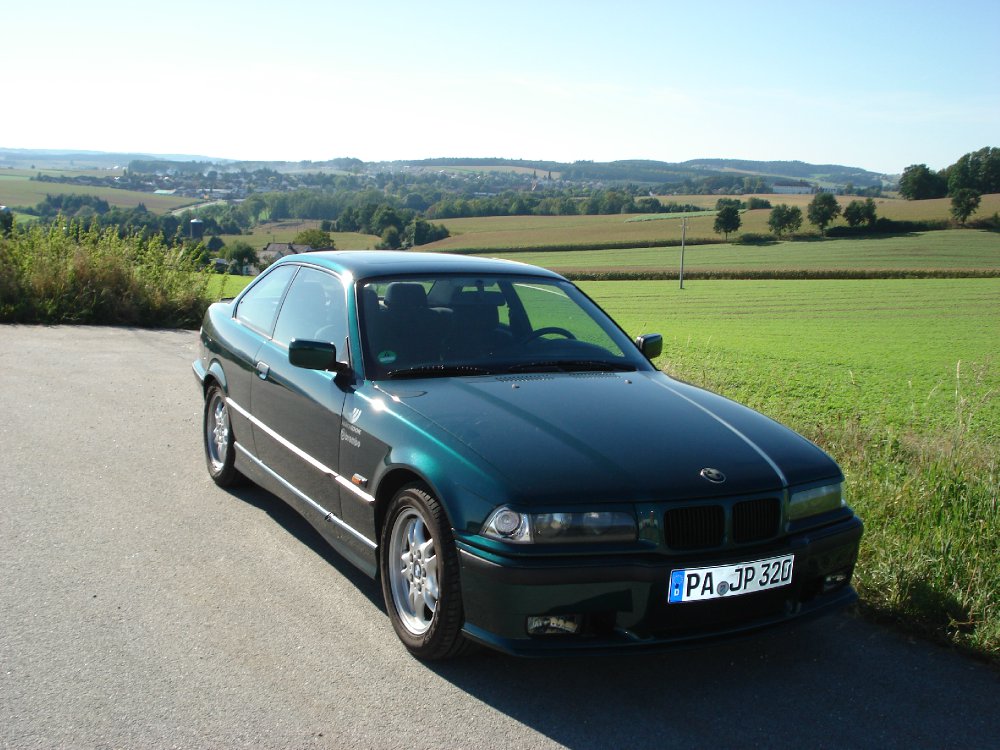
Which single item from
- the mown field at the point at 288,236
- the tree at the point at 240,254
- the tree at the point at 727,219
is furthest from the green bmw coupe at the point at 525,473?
the tree at the point at 727,219

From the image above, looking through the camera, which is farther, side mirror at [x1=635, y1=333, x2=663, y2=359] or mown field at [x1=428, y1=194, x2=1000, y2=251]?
mown field at [x1=428, y1=194, x2=1000, y2=251]

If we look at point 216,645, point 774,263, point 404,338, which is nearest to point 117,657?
point 216,645

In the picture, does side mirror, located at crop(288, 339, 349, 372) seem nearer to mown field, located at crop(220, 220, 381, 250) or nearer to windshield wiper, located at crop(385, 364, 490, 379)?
windshield wiper, located at crop(385, 364, 490, 379)

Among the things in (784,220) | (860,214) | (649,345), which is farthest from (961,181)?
(649,345)

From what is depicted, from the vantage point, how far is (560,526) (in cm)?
330

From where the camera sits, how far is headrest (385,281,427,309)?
4.80 m

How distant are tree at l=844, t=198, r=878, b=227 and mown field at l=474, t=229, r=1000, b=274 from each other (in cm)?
202

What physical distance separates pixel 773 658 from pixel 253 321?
3.67m

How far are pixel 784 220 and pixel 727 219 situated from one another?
11.4 feet

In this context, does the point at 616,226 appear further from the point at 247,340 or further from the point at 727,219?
the point at 247,340

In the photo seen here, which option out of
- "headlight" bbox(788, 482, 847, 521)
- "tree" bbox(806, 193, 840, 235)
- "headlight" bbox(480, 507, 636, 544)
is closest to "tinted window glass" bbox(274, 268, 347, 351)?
"headlight" bbox(480, 507, 636, 544)

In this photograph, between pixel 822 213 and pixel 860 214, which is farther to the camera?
pixel 822 213

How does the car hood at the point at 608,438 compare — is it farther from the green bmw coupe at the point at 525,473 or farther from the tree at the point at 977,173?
the tree at the point at 977,173

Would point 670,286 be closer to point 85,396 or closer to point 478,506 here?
point 85,396
